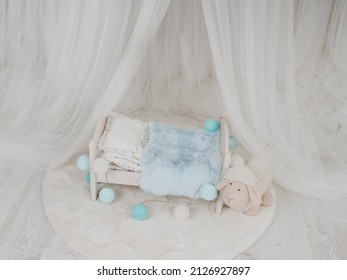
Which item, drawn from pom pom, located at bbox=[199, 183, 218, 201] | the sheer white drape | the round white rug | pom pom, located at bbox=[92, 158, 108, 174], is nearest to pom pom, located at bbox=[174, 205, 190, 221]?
the round white rug

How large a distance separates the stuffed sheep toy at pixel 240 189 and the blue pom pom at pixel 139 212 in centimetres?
35

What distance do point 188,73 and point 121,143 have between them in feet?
2.83

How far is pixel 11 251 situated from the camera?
5.68 ft

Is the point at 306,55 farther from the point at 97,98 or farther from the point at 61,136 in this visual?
the point at 61,136

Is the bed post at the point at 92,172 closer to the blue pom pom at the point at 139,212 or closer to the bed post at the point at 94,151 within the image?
the bed post at the point at 94,151

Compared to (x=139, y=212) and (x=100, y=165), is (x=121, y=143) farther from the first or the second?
(x=139, y=212)

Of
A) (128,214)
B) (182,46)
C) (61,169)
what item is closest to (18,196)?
(61,169)

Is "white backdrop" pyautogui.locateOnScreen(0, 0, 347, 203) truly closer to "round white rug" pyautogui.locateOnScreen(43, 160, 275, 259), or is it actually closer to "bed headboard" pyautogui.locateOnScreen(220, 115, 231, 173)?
"bed headboard" pyautogui.locateOnScreen(220, 115, 231, 173)

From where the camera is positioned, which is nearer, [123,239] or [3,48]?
[123,239]

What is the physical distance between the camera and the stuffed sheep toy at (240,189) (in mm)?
1859

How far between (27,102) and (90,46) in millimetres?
590

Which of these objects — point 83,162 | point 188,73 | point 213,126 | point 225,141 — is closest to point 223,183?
point 225,141

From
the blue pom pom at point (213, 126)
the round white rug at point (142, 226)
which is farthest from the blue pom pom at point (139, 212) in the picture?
the blue pom pom at point (213, 126)

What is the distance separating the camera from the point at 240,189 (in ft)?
6.10
